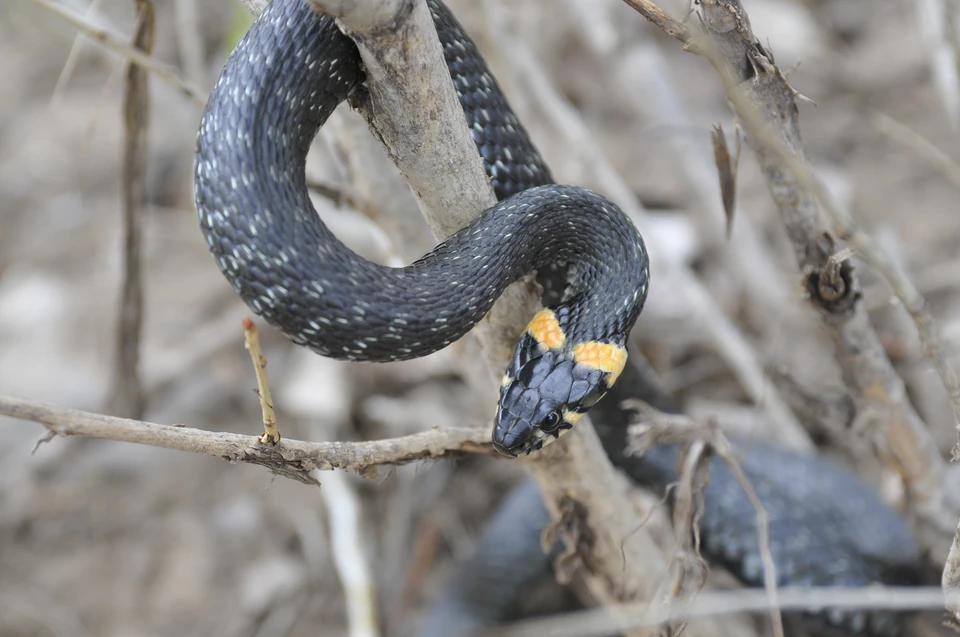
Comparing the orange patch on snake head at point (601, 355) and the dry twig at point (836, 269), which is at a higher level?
the dry twig at point (836, 269)

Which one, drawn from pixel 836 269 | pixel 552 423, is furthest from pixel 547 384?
pixel 836 269

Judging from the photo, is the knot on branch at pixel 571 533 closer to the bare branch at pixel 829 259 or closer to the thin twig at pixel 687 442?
the thin twig at pixel 687 442

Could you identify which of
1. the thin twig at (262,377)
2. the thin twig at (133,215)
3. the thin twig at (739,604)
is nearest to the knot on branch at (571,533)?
the thin twig at (739,604)

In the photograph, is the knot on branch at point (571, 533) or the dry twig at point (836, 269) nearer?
the dry twig at point (836, 269)

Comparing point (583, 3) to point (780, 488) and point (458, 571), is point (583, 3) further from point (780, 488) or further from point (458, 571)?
point (458, 571)

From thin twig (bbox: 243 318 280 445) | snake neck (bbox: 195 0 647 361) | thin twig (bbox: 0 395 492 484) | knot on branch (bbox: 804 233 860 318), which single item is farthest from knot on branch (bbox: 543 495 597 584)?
thin twig (bbox: 243 318 280 445)

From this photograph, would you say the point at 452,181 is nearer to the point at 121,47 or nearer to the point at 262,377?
the point at 262,377

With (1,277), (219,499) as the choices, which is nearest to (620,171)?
(219,499)
